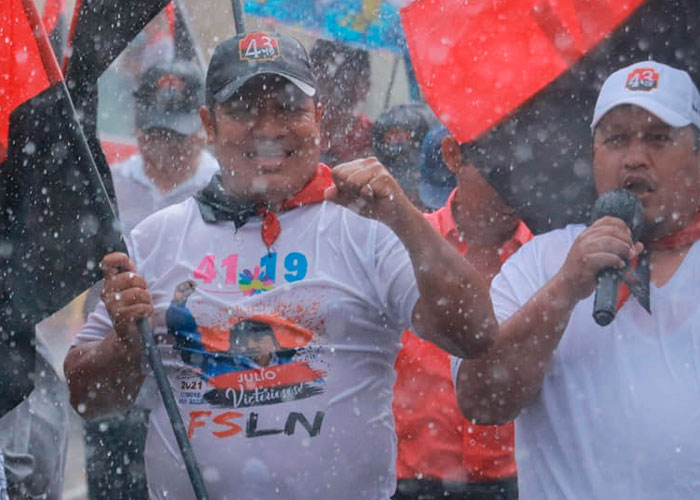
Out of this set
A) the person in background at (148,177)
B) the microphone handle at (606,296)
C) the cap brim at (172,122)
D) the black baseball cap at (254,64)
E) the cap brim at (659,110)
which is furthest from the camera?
the cap brim at (172,122)

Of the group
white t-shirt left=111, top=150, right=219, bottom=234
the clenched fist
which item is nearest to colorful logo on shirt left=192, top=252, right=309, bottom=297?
the clenched fist

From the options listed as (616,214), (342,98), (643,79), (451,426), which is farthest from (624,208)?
(342,98)

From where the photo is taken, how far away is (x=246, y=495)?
3.50m

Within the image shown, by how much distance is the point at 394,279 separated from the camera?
140 inches

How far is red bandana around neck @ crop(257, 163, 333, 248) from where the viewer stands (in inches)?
143

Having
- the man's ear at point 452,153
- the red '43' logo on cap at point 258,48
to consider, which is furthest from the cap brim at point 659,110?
the man's ear at point 452,153

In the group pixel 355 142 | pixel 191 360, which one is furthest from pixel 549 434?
pixel 355 142

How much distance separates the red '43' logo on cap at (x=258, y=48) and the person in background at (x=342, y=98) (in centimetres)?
259

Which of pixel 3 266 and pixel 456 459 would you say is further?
pixel 456 459

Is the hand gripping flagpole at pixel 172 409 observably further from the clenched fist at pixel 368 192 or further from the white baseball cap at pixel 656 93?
the white baseball cap at pixel 656 93

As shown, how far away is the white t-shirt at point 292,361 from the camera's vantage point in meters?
3.46

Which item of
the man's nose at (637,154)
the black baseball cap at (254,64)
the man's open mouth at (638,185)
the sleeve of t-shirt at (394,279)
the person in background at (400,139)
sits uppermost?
the person in background at (400,139)

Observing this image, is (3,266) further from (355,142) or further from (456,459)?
(355,142)

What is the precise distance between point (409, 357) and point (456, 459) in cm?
42
